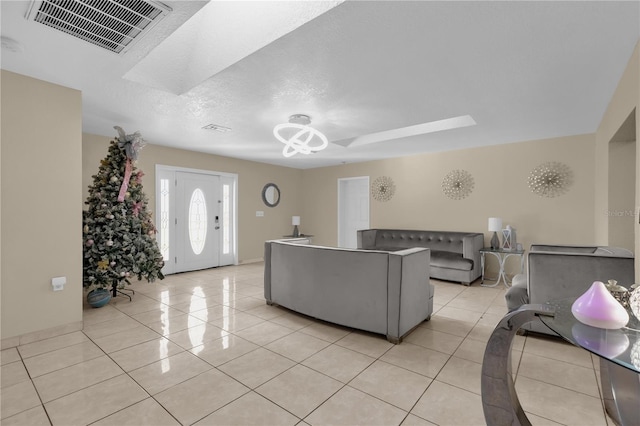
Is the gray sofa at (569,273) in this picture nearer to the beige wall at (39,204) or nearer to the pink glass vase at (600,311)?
the pink glass vase at (600,311)

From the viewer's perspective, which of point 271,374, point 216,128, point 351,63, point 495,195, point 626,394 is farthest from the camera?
point 495,195

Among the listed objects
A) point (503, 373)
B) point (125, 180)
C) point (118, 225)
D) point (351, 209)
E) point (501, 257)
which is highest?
point (125, 180)

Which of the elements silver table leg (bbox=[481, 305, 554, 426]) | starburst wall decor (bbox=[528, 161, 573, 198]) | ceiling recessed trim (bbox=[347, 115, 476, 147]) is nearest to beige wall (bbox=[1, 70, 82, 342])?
silver table leg (bbox=[481, 305, 554, 426])

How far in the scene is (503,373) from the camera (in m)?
1.16

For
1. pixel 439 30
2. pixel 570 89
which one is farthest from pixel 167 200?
pixel 570 89

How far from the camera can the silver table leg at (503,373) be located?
3.75ft

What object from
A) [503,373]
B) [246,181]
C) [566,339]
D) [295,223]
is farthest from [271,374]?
[295,223]

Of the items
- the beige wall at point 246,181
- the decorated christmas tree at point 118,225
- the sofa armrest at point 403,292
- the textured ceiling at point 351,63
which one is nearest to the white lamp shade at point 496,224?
the textured ceiling at point 351,63

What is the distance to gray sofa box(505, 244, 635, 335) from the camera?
2375 mm

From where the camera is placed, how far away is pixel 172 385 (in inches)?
77.6

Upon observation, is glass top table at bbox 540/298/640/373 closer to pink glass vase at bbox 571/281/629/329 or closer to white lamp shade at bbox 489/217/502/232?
pink glass vase at bbox 571/281/629/329

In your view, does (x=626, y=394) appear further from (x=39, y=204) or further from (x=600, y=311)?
(x=39, y=204)

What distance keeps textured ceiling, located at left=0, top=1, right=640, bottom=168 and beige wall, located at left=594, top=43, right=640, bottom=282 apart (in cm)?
12

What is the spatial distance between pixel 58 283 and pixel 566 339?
12.4 feet
